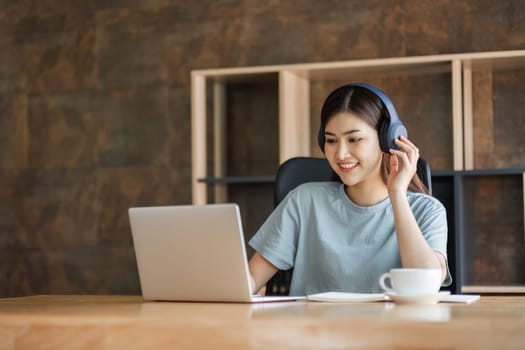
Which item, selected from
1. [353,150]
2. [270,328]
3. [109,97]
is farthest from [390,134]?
[109,97]

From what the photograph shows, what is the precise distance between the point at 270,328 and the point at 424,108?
302 centimetres

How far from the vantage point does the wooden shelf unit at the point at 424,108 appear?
3.73 metres

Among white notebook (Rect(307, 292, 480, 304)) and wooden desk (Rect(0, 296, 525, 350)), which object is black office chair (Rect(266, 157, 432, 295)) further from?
wooden desk (Rect(0, 296, 525, 350))

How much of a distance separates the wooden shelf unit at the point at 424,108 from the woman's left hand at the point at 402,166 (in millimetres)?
1389

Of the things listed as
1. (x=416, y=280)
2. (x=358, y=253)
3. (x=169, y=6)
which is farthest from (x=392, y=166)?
(x=169, y=6)

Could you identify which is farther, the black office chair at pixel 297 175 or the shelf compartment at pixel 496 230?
the shelf compartment at pixel 496 230

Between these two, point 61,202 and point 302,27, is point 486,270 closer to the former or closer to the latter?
point 302,27

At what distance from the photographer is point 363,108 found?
93.5 inches

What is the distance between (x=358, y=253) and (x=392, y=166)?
0.81 ft

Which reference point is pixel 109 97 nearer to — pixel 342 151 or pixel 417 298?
pixel 342 151

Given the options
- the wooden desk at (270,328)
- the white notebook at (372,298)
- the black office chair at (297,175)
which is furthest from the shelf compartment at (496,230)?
the wooden desk at (270,328)

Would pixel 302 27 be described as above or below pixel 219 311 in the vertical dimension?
above

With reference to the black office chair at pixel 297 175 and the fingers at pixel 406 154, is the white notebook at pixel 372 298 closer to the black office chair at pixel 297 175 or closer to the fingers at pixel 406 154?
the fingers at pixel 406 154

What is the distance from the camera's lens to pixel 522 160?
13.0 ft
